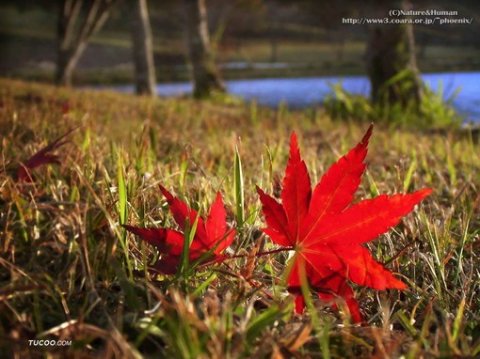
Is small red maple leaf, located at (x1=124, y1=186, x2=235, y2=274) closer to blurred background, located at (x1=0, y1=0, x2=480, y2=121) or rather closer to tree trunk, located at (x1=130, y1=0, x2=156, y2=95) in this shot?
blurred background, located at (x1=0, y1=0, x2=480, y2=121)

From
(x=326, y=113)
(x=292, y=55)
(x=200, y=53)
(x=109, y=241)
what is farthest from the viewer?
(x=292, y=55)

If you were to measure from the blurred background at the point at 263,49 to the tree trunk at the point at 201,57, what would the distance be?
0.05 feet

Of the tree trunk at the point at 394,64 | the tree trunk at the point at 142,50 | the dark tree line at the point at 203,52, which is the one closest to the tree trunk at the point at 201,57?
the dark tree line at the point at 203,52

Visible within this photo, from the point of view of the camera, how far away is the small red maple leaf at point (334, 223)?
22.2 inches

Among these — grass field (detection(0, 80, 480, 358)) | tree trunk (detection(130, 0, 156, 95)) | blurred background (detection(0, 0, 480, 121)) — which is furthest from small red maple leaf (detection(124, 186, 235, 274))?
tree trunk (detection(130, 0, 156, 95))

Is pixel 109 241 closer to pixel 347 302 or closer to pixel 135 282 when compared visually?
pixel 135 282

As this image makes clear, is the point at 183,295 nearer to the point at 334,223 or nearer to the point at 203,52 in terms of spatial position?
the point at 334,223

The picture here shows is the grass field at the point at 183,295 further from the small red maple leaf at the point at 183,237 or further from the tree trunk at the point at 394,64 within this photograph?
the tree trunk at the point at 394,64

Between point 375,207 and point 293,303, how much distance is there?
14 centimetres

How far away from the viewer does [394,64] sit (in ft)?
15.6

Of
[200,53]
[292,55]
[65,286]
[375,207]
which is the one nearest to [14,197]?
[65,286]

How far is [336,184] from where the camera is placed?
583 millimetres

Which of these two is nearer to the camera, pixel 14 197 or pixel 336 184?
pixel 336 184

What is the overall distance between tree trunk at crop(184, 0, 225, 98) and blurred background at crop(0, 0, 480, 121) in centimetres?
2
